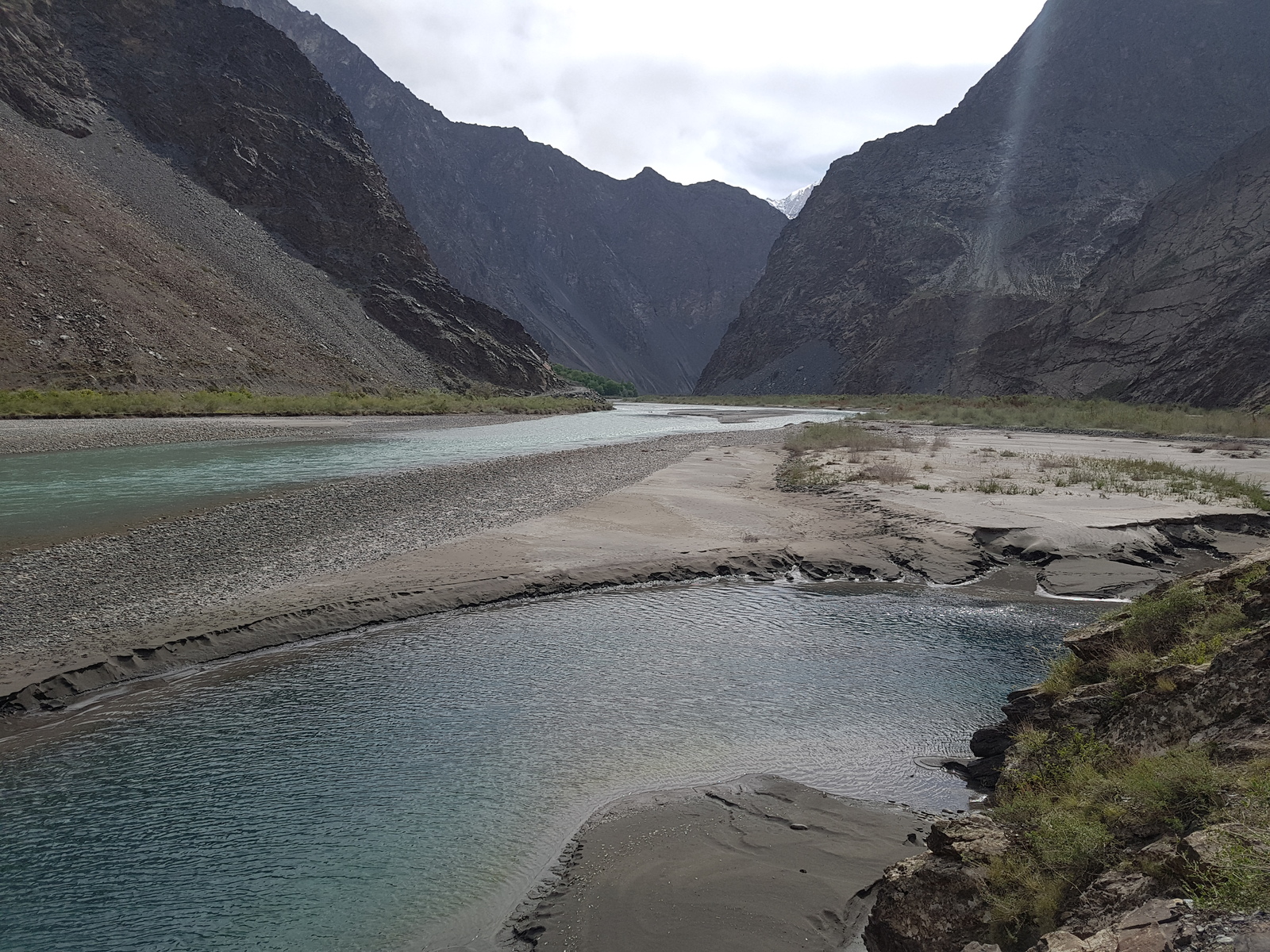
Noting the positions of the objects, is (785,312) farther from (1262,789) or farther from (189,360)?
(1262,789)

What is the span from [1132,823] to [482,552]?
12.5 meters

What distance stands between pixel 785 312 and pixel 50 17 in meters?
133

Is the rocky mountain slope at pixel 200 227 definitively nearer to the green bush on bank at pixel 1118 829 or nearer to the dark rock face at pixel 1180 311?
the green bush on bank at pixel 1118 829

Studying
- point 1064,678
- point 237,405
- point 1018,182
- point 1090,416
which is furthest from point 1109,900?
point 1018,182

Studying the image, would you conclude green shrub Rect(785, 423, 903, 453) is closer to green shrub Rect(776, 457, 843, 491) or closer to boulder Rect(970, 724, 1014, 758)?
green shrub Rect(776, 457, 843, 491)

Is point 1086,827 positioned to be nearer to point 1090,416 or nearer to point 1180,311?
point 1090,416

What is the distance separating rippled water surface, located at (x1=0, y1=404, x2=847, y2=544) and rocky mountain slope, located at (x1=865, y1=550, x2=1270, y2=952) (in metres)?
17.2

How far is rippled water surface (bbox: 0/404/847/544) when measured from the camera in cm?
1791

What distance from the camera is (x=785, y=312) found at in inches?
6757

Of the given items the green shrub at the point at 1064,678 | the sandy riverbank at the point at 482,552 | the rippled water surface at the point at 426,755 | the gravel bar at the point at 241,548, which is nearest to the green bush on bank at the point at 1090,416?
the sandy riverbank at the point at 482,552

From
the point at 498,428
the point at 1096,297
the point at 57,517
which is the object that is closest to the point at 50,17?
the point at 498,428

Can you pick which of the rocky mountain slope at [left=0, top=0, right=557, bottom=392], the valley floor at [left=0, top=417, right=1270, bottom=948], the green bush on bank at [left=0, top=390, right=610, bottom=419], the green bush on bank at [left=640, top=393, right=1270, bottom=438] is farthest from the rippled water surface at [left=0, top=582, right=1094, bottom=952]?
the rocky mountain slope at [left=0, top=0, right=557, bottom=392]

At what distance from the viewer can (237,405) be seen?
5441 centimetres

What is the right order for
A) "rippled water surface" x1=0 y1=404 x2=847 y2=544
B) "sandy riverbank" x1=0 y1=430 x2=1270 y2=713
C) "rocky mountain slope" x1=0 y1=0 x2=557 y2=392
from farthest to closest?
"rocky mountain slope" x1=0 y1=0 x2=557 y2=392 → "rippled water surface" x1=0 y1=404 x2=847 y2=544 → "sandy riverbank" x1=0 y1=430 x2=1270 y2=713
